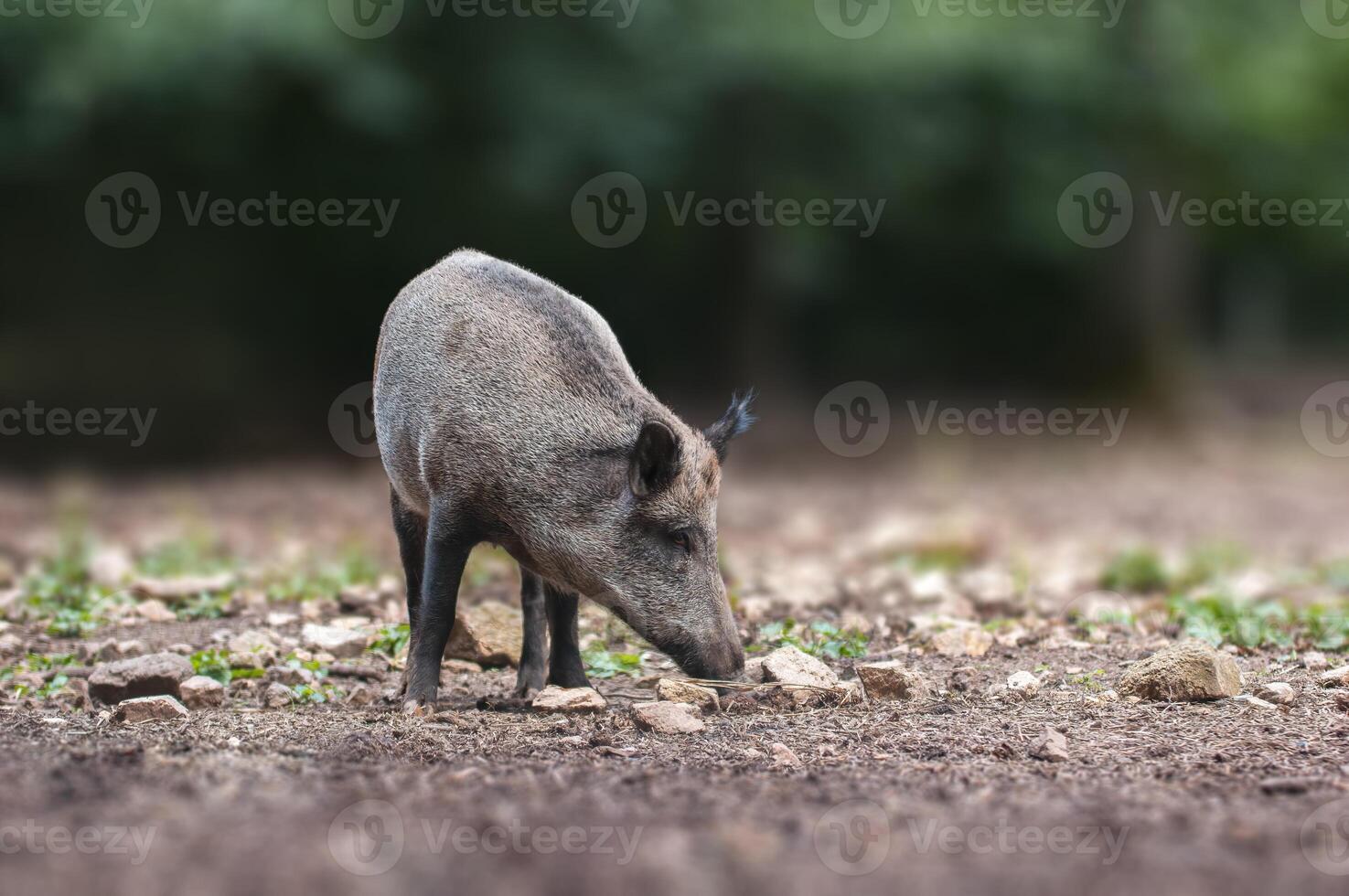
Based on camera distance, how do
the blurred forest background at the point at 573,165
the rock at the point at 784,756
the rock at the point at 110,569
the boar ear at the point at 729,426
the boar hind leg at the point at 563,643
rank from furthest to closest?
the blurred forest background at the point at 573,165
the rock at the point at 110,569
the boar hind leg at the point at 563,643
the boar ear at the point at 729,426
the rock at the point at 784,756

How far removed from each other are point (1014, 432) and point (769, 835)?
574 inches

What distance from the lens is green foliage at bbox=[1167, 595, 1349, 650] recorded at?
586cm

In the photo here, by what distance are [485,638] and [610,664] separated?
53cm

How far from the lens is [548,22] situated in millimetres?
14062

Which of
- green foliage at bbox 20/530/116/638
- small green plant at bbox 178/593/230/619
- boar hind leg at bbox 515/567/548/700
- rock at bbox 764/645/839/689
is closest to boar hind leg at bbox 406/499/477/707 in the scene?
boar hind leg at bbox 515/567/548/700

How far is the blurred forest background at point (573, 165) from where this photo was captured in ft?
43.2

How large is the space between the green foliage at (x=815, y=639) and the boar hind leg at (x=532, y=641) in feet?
2.82

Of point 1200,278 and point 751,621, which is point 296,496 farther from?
point 1200,278

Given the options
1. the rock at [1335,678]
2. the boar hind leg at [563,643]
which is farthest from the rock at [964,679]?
the boar hind leg at [563,643]

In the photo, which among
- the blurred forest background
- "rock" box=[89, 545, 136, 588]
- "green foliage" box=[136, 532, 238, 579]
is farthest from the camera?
the blurred forest background

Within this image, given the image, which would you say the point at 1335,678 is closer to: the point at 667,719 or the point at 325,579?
the point at 667,719

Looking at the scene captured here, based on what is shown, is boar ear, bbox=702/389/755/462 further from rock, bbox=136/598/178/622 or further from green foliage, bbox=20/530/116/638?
green foliage, bbox=20/530/116/638

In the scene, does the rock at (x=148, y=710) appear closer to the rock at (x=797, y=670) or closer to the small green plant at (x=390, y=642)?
the small green plant at (x=390, y=642)

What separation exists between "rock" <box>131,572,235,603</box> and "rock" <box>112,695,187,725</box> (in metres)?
2.09
